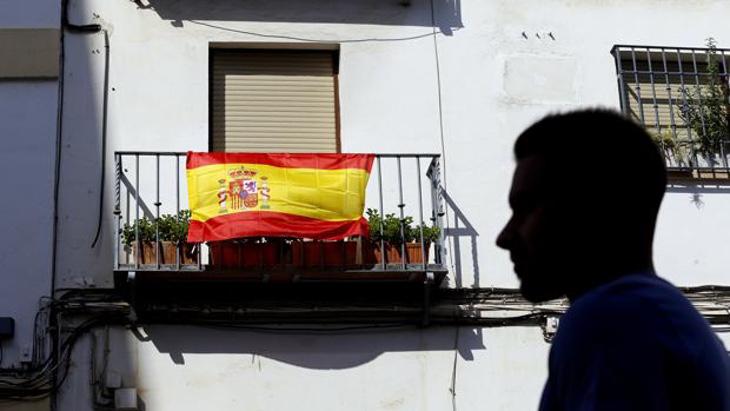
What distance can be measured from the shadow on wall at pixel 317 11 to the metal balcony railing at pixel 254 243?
136 centimetres

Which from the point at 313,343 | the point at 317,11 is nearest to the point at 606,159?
the point at 313,343

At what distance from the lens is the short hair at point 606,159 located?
181 cm

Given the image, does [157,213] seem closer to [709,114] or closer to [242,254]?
[242,254]

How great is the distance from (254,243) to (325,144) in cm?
143

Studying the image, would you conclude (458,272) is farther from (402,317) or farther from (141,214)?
(141,214)

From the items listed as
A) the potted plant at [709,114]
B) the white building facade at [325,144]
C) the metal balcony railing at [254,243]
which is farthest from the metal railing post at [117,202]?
the potted plant at [709,114]

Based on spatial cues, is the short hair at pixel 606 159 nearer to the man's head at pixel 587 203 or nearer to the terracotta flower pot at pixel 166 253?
the man's head at pixel 587 203

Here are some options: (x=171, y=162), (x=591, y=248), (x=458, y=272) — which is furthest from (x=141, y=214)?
(x=591, y=248)

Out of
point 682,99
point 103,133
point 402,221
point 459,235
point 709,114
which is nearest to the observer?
point 402,221

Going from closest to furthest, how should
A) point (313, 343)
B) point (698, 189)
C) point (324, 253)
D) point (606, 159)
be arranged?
1. point (606, 159)
2. point (324, 253)
3. point (313, 343)
4. point (698, 189)

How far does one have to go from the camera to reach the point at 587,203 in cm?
183

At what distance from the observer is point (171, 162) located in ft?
30.8

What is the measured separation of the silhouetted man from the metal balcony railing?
6.87 metres

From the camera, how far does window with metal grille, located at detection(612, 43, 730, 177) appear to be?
398 inches
